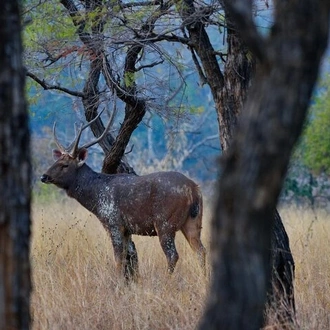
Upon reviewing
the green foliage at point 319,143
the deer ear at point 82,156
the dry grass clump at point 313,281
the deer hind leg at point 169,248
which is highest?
the green foliage at point 319,143

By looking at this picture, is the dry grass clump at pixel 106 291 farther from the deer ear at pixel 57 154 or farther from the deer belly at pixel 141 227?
the deer ear at pixel 57 154

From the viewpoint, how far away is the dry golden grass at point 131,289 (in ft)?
21.8

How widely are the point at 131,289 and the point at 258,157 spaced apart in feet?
15.3

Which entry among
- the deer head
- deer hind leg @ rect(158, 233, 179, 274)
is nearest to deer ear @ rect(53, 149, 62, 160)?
the deer head

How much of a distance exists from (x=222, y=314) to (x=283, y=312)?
2709 mm

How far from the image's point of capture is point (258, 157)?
133 inches

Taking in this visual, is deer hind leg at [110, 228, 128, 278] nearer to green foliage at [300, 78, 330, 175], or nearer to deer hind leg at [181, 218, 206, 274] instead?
deer hind leg at [181, 218, 206, 274]

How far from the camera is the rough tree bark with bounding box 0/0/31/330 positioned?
12.1 ft

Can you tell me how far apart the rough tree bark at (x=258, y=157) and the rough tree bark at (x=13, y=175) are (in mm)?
902

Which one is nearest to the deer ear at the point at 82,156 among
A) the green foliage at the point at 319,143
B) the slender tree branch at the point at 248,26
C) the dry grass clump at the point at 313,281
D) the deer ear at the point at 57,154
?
the deer ear at the point at 57,154

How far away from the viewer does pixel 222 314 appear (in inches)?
136

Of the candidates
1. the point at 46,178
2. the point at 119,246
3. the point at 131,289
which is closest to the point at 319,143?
the point at 46,178

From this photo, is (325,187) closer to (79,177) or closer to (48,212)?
(48,212)

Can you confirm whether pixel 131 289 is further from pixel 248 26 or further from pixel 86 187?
pixel 248 26
